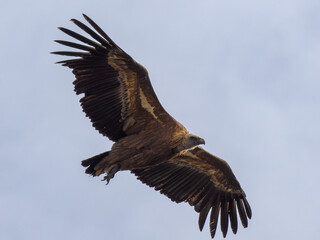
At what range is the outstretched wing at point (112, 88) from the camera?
1589cm

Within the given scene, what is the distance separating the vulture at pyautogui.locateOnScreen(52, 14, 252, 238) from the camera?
15.9 m

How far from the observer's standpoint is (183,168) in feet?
60.7

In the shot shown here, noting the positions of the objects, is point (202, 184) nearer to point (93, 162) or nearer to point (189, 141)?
point (189, 141)

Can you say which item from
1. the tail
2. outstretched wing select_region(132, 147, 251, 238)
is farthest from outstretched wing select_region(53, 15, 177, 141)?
outstretched wing select_region(132, 147, 251, 238)

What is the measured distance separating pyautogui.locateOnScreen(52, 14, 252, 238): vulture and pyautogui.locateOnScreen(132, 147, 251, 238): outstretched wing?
0.09 feet

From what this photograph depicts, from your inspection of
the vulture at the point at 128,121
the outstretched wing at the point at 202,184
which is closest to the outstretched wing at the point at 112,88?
the vulture at the point at 128,121

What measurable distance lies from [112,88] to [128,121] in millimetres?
1035

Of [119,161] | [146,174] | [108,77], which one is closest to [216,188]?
[146,174]

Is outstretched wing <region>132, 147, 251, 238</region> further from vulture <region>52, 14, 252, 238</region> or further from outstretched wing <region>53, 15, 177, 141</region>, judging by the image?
outstretched wing <region>53, 15, 177, 141</region>

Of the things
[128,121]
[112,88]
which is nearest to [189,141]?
[128,121]

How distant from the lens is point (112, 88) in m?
16.3

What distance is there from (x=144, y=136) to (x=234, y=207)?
11.8ft

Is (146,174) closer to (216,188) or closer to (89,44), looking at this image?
(216,188)

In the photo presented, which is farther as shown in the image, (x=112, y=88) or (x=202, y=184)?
(x=202, y=184)
